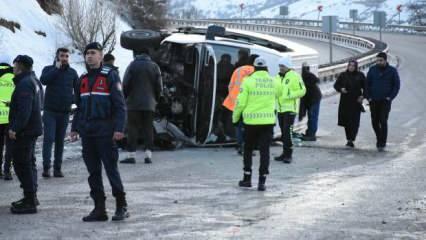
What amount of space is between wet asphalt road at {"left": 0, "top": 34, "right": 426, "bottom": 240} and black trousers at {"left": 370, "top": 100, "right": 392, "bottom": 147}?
10.4 inches

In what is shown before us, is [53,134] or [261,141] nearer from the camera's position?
[261,141]

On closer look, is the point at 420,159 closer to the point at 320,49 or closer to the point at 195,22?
the point at 320,49

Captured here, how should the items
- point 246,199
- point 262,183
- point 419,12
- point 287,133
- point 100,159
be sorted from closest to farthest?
1. point 100,159
2. point 246,199
3. point 262,183
4. point 287,133
5. point 419,12

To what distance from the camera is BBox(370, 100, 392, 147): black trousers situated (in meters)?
14.6

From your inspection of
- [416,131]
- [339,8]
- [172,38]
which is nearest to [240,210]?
[172,38]

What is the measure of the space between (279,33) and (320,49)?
1586cm

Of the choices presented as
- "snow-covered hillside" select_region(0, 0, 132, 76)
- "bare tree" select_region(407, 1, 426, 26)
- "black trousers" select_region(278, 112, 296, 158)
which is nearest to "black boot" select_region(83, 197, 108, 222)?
"black trousers" select_region(278, 112, 296, 158)

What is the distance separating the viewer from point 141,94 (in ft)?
40.9

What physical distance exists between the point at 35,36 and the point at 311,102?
77.3 feet

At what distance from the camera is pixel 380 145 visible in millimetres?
14578

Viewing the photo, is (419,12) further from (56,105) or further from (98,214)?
(98,214)

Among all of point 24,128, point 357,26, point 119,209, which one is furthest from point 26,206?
point 357,26

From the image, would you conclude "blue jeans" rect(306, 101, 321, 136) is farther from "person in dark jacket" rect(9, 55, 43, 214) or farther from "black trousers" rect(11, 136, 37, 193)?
"black trousers" rect(11, 136, 37, 193)

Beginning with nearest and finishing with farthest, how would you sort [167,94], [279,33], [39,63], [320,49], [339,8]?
1. [167,94]
2. [39,63]
3. [320,49]
4. [279,33]
5. [339,8]
